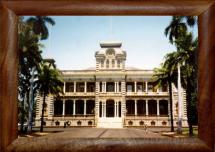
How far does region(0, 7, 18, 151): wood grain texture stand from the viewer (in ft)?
7.11

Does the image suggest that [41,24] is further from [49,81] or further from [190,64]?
[190,64]

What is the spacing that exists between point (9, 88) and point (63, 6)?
2.73ft

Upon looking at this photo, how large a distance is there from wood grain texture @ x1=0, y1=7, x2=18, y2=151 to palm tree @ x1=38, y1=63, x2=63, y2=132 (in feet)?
2.27

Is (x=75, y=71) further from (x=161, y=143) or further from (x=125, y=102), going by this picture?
(x=125, y=102)

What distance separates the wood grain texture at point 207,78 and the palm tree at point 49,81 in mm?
1541

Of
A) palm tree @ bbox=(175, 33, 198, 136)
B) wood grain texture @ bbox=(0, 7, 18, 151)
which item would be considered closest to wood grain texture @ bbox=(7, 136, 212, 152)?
wood grain texture @ bbox=(0, 7, 18, 151)

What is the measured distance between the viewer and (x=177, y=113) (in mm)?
4180

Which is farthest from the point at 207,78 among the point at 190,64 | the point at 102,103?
the point at 102,103

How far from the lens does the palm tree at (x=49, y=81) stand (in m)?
3.01

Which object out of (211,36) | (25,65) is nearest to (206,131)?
(211,36)

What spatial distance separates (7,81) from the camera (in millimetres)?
2180

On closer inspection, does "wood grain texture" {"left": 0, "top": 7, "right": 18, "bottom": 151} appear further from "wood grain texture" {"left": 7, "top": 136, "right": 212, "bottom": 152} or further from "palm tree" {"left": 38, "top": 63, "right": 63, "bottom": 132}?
"palm tree" {"left": 38, "top": 63, "right": 63, "bottom": 132}

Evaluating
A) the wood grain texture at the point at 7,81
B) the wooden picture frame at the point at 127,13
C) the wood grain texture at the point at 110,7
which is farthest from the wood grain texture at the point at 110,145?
the wood grain texture at the point at 110,7

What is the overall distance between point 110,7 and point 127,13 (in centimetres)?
16
